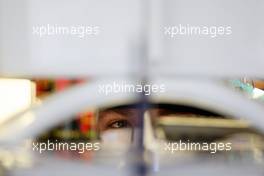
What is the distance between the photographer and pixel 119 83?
3203 millimetres

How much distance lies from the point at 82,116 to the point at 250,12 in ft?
3.11

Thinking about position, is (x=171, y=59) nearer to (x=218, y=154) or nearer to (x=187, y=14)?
(x=187, y=14)

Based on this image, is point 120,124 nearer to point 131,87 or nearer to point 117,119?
point 117,119

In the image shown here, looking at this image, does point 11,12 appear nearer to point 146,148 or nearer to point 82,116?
point 82,116

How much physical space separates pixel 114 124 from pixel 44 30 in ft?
1.85

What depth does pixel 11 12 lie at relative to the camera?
127 inches

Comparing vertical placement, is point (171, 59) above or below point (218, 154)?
above

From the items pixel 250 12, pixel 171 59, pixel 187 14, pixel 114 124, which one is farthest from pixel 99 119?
pixel 250 12

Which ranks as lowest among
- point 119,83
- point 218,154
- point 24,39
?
point 218,154

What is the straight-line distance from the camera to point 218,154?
3193 mm

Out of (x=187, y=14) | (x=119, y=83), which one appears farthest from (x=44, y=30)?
(x=187, y=14)

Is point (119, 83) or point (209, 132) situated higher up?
point (119, 83)

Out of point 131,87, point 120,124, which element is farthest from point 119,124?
point 131,87

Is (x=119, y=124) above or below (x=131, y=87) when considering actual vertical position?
below
